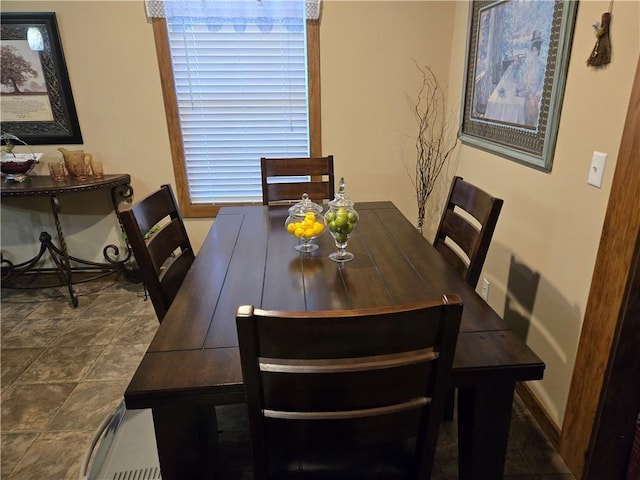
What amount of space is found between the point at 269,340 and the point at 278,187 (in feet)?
5.63

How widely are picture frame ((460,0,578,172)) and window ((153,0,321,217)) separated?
1.09m

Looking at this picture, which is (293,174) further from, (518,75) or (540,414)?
(540,414)

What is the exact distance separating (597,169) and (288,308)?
1130 mm

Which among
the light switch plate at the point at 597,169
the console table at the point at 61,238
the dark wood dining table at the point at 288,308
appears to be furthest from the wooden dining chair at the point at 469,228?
the console table at the point at 61,238

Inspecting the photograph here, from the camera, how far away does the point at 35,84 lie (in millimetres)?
2826

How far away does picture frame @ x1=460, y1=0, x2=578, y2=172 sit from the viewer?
5.26 ft

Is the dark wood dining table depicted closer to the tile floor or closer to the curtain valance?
the tile floor

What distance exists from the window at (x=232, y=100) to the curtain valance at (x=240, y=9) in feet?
0.13

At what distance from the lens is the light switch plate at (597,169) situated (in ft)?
4.47

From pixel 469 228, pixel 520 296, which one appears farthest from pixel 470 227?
pixel 520 296

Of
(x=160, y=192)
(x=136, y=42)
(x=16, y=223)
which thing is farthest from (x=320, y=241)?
(x=16, y=223)

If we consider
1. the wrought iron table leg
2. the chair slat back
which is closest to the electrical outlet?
the chair slat back

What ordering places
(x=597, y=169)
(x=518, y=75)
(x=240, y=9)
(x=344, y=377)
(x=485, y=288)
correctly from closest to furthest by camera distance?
(x=344, y=377) < (x=597, y=169) < (x=518, y=75) < (x=485, y=288) < (x=240, y=9)

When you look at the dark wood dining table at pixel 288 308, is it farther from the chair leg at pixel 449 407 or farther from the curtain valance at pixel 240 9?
the curtain valance at pixel 240 9
